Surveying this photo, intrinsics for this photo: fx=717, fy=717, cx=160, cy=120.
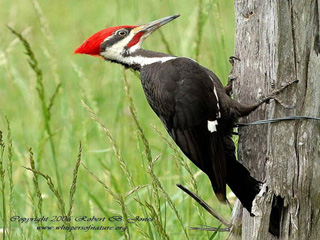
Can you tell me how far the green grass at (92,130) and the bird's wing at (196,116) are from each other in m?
0.13

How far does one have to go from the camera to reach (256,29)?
3.02 metres

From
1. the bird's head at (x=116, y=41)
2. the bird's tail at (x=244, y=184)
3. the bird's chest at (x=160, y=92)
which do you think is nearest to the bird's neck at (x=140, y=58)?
the bird's head at (x=116, y=41)

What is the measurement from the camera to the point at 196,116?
3404mm

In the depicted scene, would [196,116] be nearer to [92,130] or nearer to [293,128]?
[293,128]

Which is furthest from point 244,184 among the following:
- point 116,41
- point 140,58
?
point 116,41

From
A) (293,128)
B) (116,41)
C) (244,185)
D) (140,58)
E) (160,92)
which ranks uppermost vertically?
(116,41)

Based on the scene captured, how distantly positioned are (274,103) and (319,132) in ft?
0.70

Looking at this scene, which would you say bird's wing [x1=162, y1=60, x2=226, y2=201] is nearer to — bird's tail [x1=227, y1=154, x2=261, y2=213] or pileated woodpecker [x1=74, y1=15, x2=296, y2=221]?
pileated woodpecker [x1=74, y1=15, x2=296, y2=221]

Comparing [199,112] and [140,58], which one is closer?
[199,112]

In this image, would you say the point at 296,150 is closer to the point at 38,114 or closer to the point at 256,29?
the point at 256,29

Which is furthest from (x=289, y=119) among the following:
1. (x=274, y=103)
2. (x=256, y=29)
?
(x=256, y=29)

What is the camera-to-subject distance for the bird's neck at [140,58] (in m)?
3.67

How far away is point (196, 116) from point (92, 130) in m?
2.24

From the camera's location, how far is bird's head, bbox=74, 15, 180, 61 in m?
3.70
